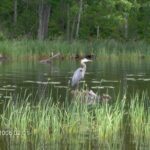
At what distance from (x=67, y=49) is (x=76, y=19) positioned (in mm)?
14350

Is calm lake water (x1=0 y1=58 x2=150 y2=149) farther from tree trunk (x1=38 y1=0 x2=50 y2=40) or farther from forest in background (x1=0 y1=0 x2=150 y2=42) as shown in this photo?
tree trunk (x1=38 y1=0 x2=50 y2=40)

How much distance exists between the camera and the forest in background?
157 ft

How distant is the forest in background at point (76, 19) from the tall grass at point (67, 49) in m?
5.67

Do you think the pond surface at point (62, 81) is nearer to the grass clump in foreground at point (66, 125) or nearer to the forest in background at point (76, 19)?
the grass clump in foreground at point (66, 125)

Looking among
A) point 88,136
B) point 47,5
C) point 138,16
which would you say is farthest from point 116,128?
point 138,16

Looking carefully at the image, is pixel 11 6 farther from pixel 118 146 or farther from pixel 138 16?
pixel 118 146

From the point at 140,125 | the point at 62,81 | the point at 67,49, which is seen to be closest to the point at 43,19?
the point at 67,49

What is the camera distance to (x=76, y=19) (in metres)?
51.2

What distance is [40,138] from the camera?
396 inches

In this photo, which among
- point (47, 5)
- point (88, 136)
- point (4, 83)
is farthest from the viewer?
point (47, 5)

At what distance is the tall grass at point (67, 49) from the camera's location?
35375 mm

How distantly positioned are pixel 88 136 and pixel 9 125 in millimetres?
1567

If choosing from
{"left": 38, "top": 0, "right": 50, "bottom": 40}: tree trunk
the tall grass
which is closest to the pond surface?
the tall grass

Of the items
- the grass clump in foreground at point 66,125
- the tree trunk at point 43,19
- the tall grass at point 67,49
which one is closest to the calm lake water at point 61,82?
the grass clump in foreground at point 66,125
